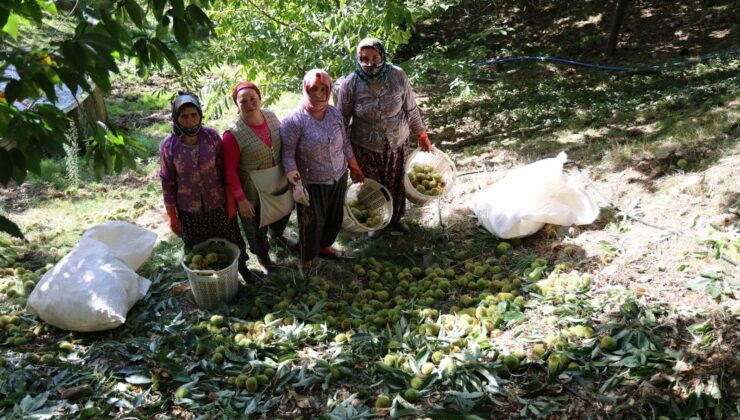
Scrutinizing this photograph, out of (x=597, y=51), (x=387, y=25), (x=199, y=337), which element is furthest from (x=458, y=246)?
(x=597, y=51)

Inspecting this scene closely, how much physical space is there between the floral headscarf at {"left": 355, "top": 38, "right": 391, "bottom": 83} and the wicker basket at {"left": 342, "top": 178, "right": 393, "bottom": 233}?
0.84 m

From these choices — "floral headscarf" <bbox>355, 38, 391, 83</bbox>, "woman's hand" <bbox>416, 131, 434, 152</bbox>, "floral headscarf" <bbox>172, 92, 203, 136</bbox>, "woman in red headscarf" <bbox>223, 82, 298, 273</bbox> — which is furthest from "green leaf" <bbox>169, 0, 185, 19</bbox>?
"woman's hand" <bbox>416, 131, 434, 152</bbox>

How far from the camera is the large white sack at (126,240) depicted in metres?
4.23

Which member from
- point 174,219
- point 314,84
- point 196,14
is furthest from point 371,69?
point 196,14

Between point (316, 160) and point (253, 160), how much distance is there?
426 millimetres

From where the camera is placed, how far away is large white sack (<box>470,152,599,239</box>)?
173 inches

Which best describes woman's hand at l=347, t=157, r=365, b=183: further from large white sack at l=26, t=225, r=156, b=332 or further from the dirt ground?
large white sack at l=26, t=225, r=156, b=332

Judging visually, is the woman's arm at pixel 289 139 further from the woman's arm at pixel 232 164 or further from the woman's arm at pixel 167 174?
the woman's arm at pixel 167 174

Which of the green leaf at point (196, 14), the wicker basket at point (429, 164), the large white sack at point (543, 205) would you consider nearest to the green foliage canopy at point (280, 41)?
the wicker basket at point (429, 164)

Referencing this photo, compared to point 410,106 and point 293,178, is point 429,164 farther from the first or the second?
point 293,178

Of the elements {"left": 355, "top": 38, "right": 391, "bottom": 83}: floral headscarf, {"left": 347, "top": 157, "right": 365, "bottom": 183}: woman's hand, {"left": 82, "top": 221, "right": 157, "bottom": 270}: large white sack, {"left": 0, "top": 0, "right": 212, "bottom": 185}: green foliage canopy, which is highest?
{"left": 0, "top": 0, "right": 212, "bottom": 185}: green foliage canopy

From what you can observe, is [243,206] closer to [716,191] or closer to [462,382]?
[462,382]

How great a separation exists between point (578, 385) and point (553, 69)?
6.96 meters

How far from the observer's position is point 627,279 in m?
3.76
